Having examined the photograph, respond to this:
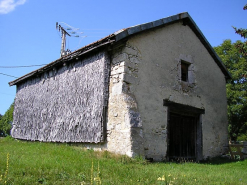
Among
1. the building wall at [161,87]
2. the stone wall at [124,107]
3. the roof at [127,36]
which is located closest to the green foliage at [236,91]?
the roof at [127,36]

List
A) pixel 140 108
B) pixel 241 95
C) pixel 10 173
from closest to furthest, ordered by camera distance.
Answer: pixel 10 173 → pixel 140 108 → pixel 241 95

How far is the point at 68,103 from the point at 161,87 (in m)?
3.58

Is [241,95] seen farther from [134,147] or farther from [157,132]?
[134,147]

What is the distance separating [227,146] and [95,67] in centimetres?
708

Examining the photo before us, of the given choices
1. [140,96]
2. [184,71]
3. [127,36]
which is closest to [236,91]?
[184,71]

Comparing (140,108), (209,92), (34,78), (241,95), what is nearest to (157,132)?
(140,108)

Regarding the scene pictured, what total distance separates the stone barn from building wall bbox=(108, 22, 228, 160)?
31 mm

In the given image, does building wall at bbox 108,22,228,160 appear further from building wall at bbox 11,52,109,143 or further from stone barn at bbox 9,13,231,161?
building wall at bbox 11,52,109,143

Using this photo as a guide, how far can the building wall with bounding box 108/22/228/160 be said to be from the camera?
25.6 ft

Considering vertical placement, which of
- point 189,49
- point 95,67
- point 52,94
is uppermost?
point 189,49

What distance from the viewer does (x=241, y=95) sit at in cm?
1870

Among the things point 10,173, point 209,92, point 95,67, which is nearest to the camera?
point 10,173

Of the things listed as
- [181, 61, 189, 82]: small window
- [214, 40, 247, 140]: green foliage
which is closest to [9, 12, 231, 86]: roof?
[181, 61, 189, 82]: small window

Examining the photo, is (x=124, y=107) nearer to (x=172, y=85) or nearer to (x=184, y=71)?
(x=172, y=85)
